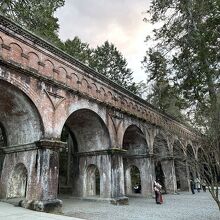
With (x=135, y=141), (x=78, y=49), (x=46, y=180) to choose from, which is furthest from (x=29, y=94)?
(x=78, y=49)

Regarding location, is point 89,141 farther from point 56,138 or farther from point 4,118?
point 4,118

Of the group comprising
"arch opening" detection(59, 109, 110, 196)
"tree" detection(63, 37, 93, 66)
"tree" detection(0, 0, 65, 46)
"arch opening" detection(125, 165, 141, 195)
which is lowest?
"arch opening" detection(125, 165, 141, 195)

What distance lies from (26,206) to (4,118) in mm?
3997

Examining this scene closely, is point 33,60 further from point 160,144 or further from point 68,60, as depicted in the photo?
point 160,144

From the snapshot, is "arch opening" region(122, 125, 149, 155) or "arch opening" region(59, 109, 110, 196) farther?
"arch opening" region(122, 125, 149, 155)

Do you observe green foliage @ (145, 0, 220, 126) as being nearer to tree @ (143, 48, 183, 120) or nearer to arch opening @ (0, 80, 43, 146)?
tree @ (143, 48, 183, 120)

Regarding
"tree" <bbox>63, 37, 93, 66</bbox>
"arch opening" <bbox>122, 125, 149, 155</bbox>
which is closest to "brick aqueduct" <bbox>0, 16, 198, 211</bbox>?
"arch opening" <bbox>122, 125, 149, 155</bbox>

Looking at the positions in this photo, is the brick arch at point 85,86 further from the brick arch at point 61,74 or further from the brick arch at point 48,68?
the brick arch at point 48,68

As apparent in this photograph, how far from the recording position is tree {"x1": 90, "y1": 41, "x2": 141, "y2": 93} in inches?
1309

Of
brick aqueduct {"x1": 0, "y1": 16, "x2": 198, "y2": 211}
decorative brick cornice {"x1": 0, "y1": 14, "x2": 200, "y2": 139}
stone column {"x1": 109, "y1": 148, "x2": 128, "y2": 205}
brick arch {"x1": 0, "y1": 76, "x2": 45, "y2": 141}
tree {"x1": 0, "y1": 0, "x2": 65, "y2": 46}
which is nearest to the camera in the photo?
brick arch {"x1": 0, "y1": 76, "x2": 45, "y2": 141}

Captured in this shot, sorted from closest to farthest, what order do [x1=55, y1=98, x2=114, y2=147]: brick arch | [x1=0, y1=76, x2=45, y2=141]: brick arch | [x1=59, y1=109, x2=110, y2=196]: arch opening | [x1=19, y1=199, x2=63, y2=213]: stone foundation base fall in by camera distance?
[x1=19, y1=199, x2=63, y2=213]: stone foundation base
[x1=0, y1=76, x2=45, y2=141]: brick arch
[x1=55, y1=98, x2=114, y2=147]: brick arch
[x1=59, y1=109, x2=110, y2=196]: arch opening

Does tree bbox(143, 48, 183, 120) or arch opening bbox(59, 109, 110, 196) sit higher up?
tree bbox(143, 48, 183, 120)

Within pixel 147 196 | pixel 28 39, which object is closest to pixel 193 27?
pixel 28 39

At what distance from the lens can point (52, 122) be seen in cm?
1120
